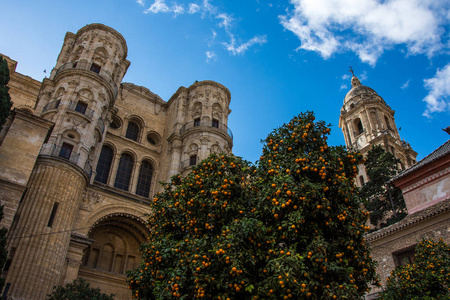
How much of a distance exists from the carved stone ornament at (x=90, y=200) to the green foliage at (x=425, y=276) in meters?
14.0

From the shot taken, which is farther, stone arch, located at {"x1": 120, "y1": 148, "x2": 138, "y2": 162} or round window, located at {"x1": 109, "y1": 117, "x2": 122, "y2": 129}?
round window, located at {"x1": 109, "y1": 117, "x2": 122, "y2": 129}

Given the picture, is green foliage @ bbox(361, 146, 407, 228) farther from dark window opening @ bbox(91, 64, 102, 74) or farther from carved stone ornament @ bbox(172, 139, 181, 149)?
dark window opening @ bbox(91, 64, 102, 74)

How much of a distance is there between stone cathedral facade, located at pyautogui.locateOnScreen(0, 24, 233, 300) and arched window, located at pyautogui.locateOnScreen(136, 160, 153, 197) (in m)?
0.07

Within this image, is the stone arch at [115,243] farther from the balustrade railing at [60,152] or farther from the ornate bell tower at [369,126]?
the ornate bell tower at [369,126]

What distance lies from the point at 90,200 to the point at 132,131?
27.2 ft

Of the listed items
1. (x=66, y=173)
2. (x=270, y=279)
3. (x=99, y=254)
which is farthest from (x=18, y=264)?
(x=270, y=279)

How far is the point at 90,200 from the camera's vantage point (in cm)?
1908

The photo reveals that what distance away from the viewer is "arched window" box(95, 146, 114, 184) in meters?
22.5

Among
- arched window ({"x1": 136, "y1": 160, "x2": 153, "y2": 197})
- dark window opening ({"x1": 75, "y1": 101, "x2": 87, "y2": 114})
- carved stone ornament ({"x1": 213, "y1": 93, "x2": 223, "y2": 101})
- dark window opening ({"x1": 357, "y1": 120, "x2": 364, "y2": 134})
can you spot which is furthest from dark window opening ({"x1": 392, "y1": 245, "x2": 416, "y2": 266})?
dark window opening ({"x1": 357, "y1": 120, "x2": 364, "y2": 134})

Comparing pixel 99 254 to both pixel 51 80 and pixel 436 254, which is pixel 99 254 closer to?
pixel 51 80

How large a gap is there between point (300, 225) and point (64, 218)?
1192cm

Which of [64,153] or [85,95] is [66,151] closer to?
[64,153]

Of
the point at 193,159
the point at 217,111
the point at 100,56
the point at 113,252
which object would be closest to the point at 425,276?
the point at 193,159

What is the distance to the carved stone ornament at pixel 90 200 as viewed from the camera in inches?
737
